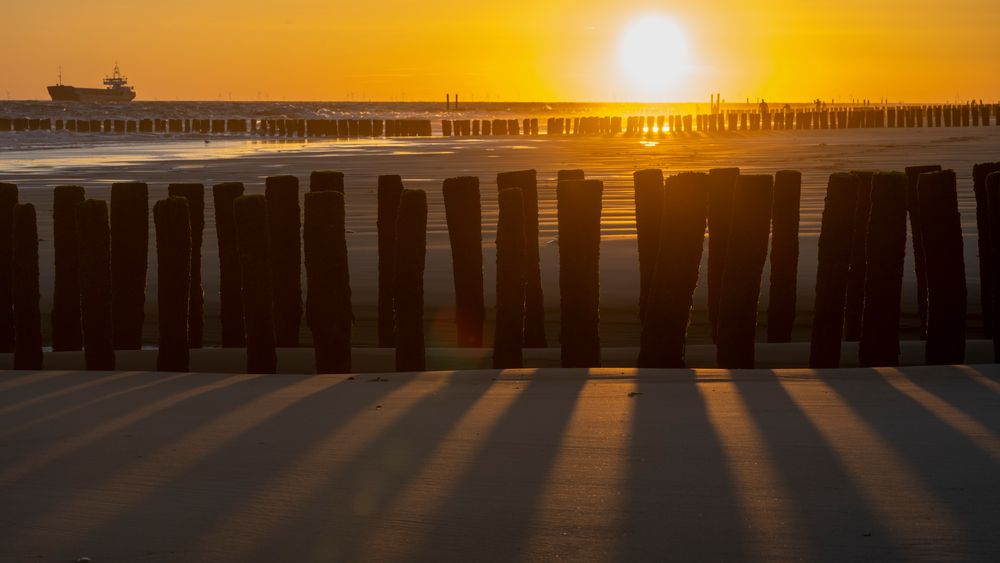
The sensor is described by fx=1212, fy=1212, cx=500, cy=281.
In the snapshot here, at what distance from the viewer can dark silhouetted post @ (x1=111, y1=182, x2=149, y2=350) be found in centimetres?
650

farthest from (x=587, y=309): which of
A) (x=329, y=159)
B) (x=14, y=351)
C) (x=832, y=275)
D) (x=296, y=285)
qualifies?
(x=329, y=159)

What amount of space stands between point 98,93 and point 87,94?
4.91ft

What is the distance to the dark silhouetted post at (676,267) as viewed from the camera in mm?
5660

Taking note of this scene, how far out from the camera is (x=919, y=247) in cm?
682

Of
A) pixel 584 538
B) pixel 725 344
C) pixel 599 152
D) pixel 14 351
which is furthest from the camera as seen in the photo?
pixel 599 152

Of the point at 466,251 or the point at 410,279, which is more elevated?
the point at 466,251

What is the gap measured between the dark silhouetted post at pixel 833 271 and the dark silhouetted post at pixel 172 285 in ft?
10.3

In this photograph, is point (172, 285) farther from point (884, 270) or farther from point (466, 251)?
point (884, 270)

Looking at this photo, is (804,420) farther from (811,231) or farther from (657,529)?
(811,231)

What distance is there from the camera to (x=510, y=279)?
229 inches

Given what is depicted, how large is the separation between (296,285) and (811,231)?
6725 millimetres

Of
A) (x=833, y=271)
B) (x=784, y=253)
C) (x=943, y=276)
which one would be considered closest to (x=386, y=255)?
(x=784, y=253)

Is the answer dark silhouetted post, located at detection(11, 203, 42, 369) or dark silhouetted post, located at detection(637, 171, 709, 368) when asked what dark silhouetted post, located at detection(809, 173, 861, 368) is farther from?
dark silhouetted post, located at detection(11, 203, 42, 369)

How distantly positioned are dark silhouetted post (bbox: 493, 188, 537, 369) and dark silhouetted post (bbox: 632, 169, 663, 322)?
111 cm
